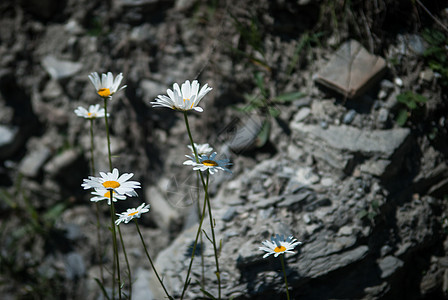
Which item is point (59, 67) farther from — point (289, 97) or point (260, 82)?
point (289, 97)

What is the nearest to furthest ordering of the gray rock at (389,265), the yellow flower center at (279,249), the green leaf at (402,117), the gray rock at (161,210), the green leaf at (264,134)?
the yellow flower center at (279,249)
the gray rock at (389,265)
the green leaf at (402,117)
the green leaf at (264,134)
the gray rock at (161,210)

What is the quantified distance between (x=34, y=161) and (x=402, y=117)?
8.31 ft

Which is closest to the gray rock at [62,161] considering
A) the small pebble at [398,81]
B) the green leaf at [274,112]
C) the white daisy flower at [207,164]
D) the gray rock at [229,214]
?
the gray rock at [229,214]

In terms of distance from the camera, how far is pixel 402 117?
6.48ft

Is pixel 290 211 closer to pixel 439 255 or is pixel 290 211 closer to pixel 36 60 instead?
pixel 439 255

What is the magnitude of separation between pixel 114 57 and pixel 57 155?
856 mm

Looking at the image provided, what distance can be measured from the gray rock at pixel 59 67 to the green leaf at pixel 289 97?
58.7 inches

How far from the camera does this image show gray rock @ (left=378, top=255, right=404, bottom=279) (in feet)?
5.68

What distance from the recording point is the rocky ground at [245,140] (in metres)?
1.78

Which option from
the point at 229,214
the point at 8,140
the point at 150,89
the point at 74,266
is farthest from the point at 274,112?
the point at 8,140

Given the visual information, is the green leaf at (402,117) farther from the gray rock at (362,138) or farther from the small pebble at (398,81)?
the small pebble at (398,81)

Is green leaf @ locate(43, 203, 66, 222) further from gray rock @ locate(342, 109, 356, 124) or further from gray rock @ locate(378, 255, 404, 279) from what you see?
gray rock @ locate(378, 255, 404, 279)

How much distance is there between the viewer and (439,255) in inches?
75.5


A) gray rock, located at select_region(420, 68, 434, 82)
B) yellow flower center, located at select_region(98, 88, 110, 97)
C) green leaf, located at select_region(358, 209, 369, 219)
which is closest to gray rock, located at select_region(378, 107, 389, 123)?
gray rock, located at select_region(420, 68, 434, 82)
